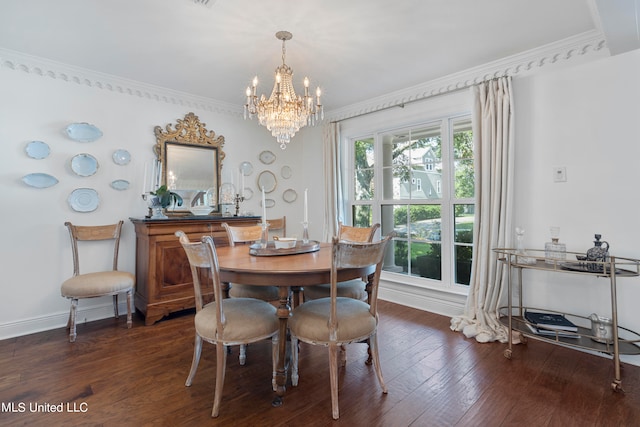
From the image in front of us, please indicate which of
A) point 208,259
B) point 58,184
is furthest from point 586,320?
point 58,184

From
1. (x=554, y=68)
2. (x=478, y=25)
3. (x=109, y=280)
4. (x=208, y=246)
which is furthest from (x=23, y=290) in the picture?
(x=554, y=68)

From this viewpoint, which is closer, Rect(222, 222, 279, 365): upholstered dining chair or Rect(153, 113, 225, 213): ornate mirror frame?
Rect(222, 222, 279, 365): upholstered dining chair

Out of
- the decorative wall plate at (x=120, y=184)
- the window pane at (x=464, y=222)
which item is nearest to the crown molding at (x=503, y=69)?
the window pane at (x=464, y=222)

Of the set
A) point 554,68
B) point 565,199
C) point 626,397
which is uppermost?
point 554,68

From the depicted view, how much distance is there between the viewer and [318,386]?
1871 millimetres

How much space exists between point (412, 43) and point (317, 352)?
2.57 m

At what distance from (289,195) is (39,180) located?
109 inches

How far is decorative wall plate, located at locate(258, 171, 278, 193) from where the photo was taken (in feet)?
13.8

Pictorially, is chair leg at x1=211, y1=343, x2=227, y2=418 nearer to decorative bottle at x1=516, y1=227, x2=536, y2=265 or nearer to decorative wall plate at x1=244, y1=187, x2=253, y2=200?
decorative bottle at x1=516, y1=227, x2=536, y2=265

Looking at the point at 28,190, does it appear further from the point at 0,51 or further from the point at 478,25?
the point at 478,25

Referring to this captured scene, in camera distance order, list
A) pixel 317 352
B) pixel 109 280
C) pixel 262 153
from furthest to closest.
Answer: pixel 262 153, pixel 109 280, pixel 317 352

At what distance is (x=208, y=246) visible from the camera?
5.09ft

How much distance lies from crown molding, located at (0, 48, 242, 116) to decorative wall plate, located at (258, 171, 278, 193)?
97 centimetres

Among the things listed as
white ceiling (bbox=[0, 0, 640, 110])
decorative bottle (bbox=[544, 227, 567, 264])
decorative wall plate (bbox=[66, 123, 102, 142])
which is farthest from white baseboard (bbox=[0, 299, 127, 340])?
decorative bottle (bbox=[544, 227, 567, 264])
